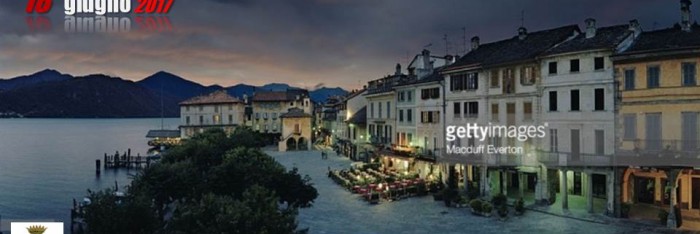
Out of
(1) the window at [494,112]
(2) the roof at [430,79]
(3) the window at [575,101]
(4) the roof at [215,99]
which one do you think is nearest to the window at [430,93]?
(2) the roof at [430,79]

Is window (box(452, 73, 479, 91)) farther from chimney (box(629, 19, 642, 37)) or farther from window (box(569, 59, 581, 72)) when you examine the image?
chimney (box(629, 19, 642, 37))

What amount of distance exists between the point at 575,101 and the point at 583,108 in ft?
2.27

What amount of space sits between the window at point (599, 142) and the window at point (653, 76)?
12.7ft

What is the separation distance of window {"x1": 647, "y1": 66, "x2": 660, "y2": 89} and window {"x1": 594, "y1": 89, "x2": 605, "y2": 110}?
260 centimetres

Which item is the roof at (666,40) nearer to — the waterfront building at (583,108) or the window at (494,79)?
the waterfront building at (583,108)

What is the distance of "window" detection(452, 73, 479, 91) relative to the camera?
135 ft

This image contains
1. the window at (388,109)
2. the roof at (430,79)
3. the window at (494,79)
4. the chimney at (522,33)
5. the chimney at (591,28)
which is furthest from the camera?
the window at (388,109)

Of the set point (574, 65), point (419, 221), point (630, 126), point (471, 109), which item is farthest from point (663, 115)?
point (419, 221)

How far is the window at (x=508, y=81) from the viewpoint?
124 feet

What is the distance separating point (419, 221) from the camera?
31359mm

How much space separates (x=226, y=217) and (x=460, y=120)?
2843 cm

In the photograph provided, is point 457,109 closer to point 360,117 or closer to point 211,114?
point 360,117

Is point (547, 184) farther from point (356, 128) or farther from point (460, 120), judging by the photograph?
point (356, 128)

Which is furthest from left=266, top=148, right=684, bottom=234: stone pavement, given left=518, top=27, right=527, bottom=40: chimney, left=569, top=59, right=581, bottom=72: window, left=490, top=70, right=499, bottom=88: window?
left=518, top=27, right=527, bottom=40: chimney
